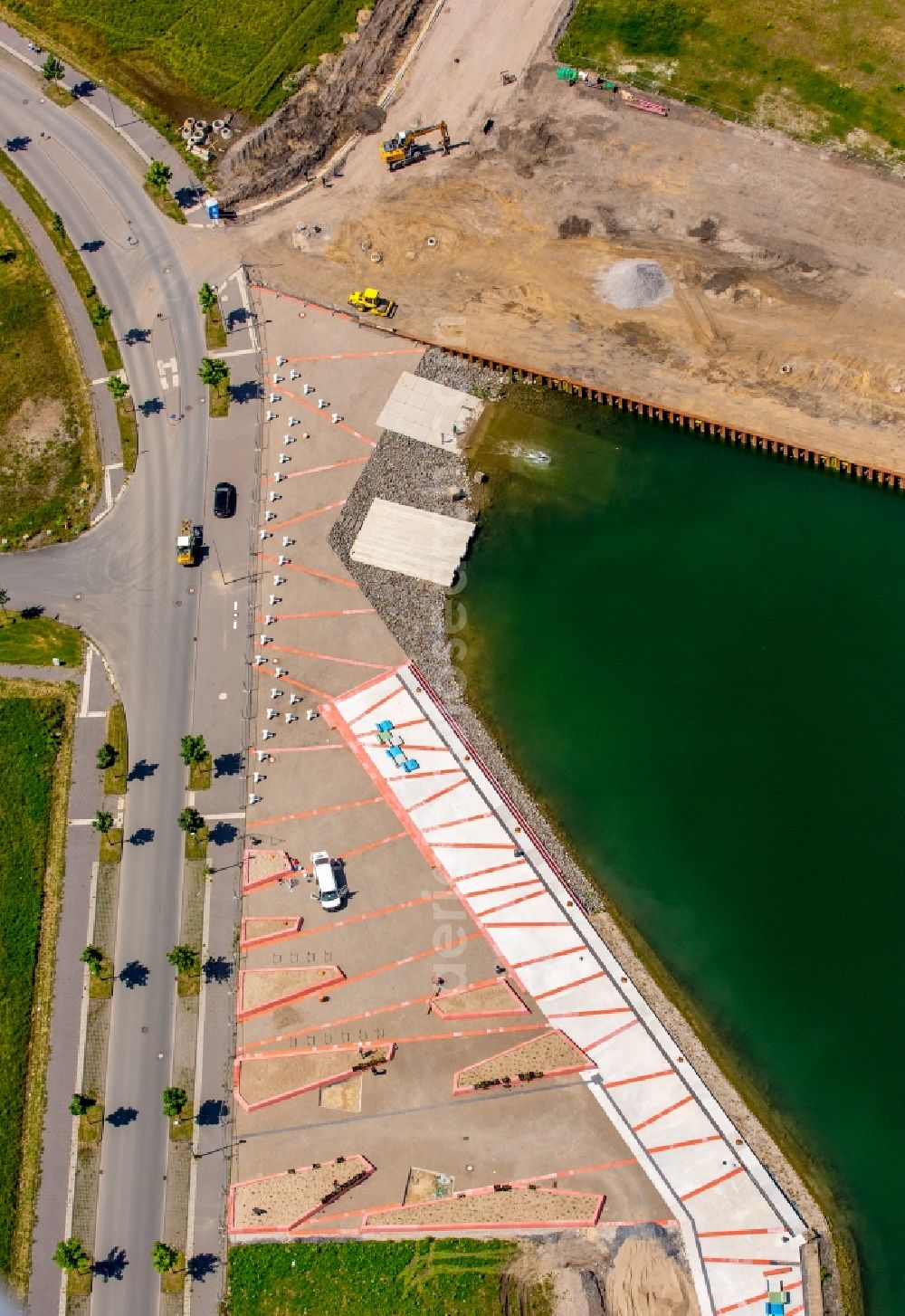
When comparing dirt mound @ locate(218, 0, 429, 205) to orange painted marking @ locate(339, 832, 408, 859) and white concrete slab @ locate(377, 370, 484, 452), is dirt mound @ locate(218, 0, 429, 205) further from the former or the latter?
orange painted marking @ locate(339, 832, 408, 859)

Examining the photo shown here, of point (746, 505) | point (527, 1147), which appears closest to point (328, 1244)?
point (527, 1147)

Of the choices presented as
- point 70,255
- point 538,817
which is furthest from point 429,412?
point 70,255

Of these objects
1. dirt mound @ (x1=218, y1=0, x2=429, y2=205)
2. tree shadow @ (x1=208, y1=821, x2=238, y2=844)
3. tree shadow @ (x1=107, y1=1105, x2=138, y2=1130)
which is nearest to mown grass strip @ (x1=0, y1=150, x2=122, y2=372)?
dirt mound @ (x1=218, y1=0, x2=429, y2=205)

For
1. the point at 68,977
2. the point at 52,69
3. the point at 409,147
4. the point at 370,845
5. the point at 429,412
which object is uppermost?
the point at 52,69

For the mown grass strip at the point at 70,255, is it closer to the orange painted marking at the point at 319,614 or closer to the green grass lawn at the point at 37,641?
the green grass lawn at the point at 37,641

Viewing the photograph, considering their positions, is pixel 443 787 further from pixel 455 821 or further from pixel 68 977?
pixel 68 977

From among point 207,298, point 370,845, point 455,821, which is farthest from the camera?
point 207,298

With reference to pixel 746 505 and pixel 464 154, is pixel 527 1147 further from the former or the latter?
pixel 464 154
